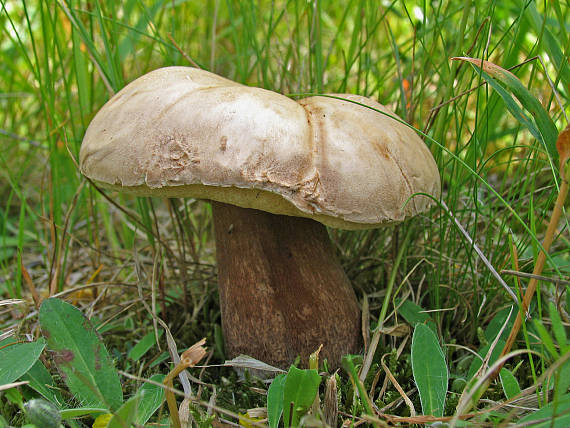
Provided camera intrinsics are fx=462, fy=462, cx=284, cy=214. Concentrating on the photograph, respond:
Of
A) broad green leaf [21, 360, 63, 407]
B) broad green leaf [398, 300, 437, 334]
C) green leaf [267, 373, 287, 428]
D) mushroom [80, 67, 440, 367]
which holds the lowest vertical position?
broad green leaf [21, 360, 63, 407]

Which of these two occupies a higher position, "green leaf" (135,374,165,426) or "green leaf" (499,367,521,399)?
"green leaf" (499,367,521,399)

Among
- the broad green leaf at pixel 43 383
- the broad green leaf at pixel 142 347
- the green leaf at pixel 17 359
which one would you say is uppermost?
the green leaf at pixel 17 359

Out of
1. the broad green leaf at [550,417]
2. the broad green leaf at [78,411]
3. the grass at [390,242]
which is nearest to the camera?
the broad green leaf at [550,417]

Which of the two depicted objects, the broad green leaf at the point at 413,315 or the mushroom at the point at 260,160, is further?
the broad green leaf at the point at 413,315

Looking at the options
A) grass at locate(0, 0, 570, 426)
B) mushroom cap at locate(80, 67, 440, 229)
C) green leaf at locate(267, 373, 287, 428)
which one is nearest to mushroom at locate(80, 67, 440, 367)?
mushroom cap at locate(80, 67, 440, 229)

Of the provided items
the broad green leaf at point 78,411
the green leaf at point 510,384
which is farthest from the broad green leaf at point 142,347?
the green leaf at point 510,384

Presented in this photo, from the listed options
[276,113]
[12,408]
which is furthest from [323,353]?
[12,408]

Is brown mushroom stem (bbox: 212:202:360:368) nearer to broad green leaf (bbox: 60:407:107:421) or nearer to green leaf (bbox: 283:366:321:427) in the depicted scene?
green leaf (bbox: 283:366:321:427)

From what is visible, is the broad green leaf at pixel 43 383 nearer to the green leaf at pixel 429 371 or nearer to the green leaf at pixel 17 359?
the green leaf at pixel 17 359
